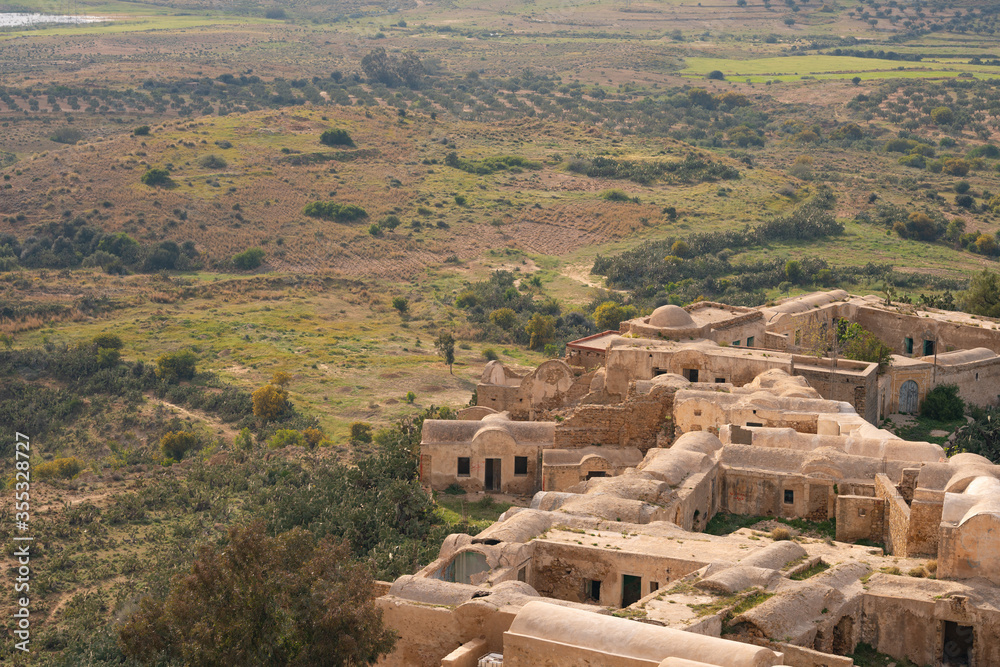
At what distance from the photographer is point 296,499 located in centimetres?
3653

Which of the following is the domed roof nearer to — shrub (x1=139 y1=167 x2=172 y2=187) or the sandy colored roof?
the sandy colored roof

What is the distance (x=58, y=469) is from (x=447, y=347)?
67.4 feet

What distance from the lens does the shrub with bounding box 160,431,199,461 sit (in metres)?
50.7

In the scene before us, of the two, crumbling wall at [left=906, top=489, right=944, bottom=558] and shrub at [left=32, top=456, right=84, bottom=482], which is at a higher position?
crumbling wall at [left=906, top=489, right=944, bottom=558]

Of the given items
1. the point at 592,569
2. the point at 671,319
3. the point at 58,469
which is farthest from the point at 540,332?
the point at 592,569

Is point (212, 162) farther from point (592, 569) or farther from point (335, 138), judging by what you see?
point (592, 569)

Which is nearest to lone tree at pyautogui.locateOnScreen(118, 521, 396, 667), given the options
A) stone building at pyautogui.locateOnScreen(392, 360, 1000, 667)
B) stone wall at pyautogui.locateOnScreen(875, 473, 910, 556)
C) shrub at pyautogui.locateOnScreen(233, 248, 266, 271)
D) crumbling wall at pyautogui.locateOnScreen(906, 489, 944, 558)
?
stone building at pyautogui.locateOnScreen(392, 360, 1000, 667)

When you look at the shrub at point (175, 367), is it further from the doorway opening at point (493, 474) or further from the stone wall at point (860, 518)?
the stone wall at point (860, 518)

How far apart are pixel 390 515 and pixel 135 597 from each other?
23.2 ft

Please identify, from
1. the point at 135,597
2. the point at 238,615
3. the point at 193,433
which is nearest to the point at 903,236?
the point at 193,433

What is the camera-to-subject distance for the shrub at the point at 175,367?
59688 millimetres

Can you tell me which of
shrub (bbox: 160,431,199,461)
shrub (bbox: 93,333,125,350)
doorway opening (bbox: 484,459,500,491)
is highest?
doorway opening (bbox: 484,459,500,491)

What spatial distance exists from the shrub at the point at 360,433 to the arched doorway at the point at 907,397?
66.7 feet

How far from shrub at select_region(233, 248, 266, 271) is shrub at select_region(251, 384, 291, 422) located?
2888 centimetres
